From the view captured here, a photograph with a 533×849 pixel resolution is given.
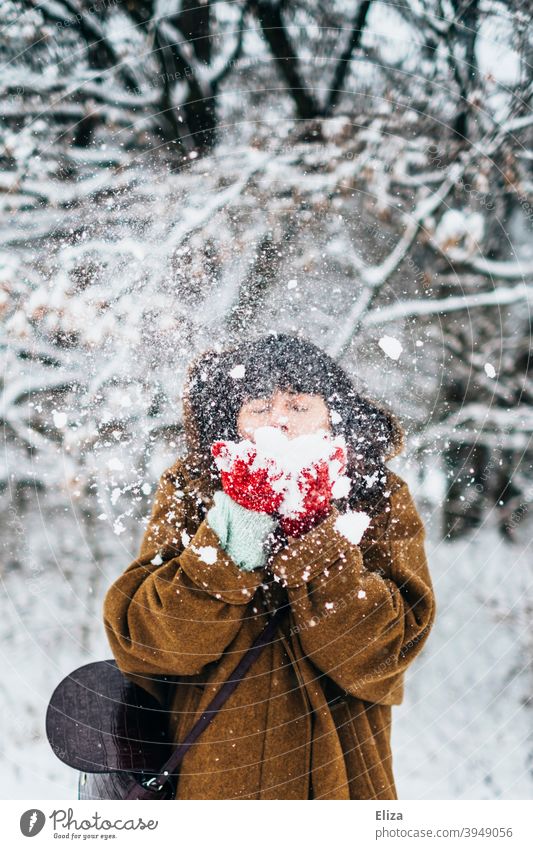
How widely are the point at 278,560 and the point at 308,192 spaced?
1.48 ft

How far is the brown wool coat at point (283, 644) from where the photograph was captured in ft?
1.94

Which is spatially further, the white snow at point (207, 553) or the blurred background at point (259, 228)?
the blurred background at point (259, 228)

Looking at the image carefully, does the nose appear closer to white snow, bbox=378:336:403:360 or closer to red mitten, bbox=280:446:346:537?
red mitten, bbox=280:446:346:537

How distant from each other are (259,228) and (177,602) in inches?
17.6

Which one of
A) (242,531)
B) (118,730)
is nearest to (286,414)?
(242,531)

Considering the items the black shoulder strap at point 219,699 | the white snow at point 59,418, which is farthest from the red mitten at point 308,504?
the white snow at point 59,418

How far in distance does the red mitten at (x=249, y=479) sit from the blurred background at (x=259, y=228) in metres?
0.10

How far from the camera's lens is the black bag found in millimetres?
623

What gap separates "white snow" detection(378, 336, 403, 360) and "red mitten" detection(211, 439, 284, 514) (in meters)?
0.22

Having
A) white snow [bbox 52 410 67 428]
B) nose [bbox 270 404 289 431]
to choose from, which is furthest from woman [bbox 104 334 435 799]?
white snow [bbox 52 410 67 428]

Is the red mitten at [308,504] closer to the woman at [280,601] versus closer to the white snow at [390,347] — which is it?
the woman at [280,601]

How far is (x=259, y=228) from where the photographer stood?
2.43 feet

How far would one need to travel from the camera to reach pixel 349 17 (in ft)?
2.48

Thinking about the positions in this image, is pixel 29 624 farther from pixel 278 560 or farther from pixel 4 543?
pixel 278 560
